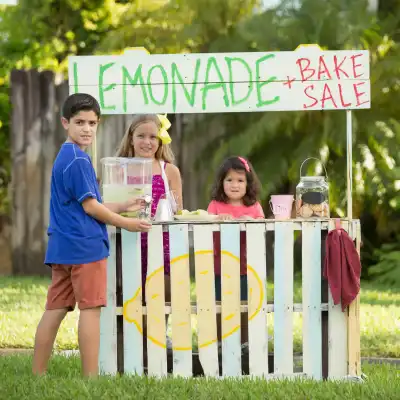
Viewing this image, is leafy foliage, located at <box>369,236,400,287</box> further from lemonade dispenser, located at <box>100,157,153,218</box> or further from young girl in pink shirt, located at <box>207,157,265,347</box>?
lemonade dispenser, located at <box>100,157,153,218</box>

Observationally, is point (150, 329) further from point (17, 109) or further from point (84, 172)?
point (17, 109)

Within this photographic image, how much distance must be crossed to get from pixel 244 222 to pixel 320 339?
78cm

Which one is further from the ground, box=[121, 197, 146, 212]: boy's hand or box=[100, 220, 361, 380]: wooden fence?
box=[121, 197, 146, 212]: boy's hand

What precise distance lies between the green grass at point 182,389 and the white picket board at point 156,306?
0.28m

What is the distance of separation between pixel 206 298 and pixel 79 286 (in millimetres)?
725

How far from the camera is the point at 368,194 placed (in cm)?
1148

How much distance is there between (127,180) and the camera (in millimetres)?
5504

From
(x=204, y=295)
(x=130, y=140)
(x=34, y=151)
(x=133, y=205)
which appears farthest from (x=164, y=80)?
(x=34, y=151)

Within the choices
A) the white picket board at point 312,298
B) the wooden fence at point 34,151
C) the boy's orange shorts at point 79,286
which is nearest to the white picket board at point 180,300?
the boy's orange shorts at point 79,286

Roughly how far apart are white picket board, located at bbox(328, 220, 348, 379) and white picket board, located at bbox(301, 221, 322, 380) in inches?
2.2

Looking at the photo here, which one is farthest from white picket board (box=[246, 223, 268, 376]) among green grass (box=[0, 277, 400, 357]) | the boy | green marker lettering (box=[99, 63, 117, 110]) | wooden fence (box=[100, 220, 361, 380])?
green grass (box=[0, 277, 400, 357])

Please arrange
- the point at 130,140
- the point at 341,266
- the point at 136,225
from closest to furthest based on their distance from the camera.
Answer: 1. the point at 136,225
2. the point at 341,266
3. the point at 130,140

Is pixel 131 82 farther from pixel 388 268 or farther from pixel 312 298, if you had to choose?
pixel 388 268

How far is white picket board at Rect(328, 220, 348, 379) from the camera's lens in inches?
218
